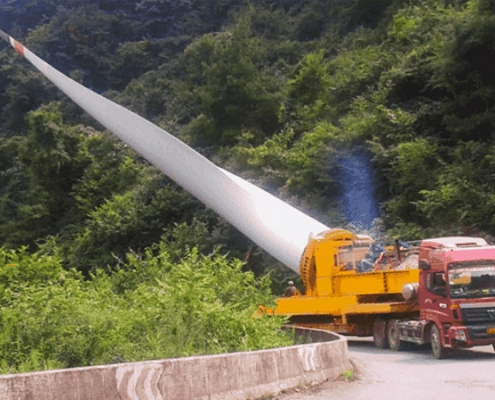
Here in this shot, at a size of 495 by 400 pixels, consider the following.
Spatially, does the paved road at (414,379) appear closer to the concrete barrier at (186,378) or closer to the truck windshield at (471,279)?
the concrete barrier at (186,378)

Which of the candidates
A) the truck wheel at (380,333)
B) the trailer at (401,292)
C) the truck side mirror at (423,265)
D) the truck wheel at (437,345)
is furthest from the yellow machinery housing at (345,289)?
the truck wheel at (437,345)

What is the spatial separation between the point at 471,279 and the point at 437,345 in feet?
4.75

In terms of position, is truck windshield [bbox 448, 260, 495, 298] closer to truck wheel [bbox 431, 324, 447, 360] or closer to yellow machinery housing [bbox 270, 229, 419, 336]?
truck wheel [bbox 431, 324, 447, 360]

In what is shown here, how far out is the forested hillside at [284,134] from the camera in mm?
37312

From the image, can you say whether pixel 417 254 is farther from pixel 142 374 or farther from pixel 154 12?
pixel 154 12

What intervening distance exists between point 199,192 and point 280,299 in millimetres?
6229

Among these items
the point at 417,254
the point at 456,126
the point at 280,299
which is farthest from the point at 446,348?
the point at 456,126

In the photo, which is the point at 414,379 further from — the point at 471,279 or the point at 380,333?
the point at 380,333

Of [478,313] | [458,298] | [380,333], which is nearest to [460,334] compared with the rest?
[478,313]

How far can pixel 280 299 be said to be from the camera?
24109 mm

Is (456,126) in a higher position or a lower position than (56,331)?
higher

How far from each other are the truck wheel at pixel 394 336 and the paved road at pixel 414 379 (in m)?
0.46

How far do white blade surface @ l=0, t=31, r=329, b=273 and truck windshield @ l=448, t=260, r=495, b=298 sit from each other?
7344 mm

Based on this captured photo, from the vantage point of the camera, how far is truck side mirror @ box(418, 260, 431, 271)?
19.5 m
